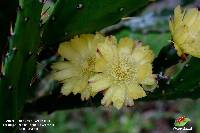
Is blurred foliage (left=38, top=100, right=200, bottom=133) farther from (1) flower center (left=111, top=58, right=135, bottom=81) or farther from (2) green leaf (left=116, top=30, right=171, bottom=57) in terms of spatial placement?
(1) flower center (left=111, top=58, right=135, bottom=81)

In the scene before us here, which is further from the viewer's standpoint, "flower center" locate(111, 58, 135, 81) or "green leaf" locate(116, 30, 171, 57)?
"green leaf" locate(116, 30, 171, 57)

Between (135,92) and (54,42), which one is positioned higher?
(54,42)

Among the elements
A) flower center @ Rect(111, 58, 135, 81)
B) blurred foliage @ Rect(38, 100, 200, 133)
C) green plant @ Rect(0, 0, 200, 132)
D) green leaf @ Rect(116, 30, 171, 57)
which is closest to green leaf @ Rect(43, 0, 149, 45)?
green plant @ Rect(0, 0, 200, 132)

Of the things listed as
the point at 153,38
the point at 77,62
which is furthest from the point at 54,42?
the point at 153,38

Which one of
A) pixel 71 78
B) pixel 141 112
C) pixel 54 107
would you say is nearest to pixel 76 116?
pixel 141 112

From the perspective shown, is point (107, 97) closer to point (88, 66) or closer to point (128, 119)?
point (88, 66)

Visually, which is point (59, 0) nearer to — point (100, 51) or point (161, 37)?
point (100, 51)
